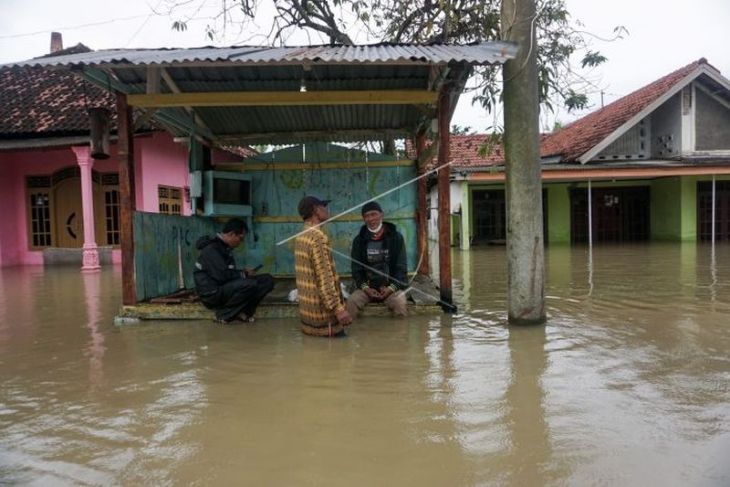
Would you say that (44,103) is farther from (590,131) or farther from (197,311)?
(590,131)

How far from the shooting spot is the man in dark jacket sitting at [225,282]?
19.8ft

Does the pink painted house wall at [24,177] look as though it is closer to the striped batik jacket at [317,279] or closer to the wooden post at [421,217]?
the wooden post at [421,217]

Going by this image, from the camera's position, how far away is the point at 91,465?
2.79 m

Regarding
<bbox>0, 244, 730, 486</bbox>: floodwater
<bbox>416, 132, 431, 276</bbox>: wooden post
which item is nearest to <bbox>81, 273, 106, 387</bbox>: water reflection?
<bbox>0, 244, 730, 486</bbox>: floodwater

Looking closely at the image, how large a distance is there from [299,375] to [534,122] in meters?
3.43

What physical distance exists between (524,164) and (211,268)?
346 cm

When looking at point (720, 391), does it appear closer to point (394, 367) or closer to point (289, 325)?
point (394, 367)

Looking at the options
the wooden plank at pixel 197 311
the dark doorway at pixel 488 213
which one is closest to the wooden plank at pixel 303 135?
the wooden plank at pixel 197 311

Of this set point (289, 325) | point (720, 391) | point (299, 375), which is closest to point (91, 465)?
point (299, 375)

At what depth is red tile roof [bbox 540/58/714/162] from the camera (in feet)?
58.6

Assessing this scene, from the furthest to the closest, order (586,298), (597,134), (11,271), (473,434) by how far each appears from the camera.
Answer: (597,134) → (11,271) → (586,298) → (473,434)

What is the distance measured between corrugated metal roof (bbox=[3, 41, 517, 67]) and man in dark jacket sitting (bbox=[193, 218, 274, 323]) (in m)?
1.76

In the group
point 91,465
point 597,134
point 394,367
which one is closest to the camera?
point 91,465

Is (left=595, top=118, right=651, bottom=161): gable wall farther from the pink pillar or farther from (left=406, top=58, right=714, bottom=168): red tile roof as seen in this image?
the pink pillar
